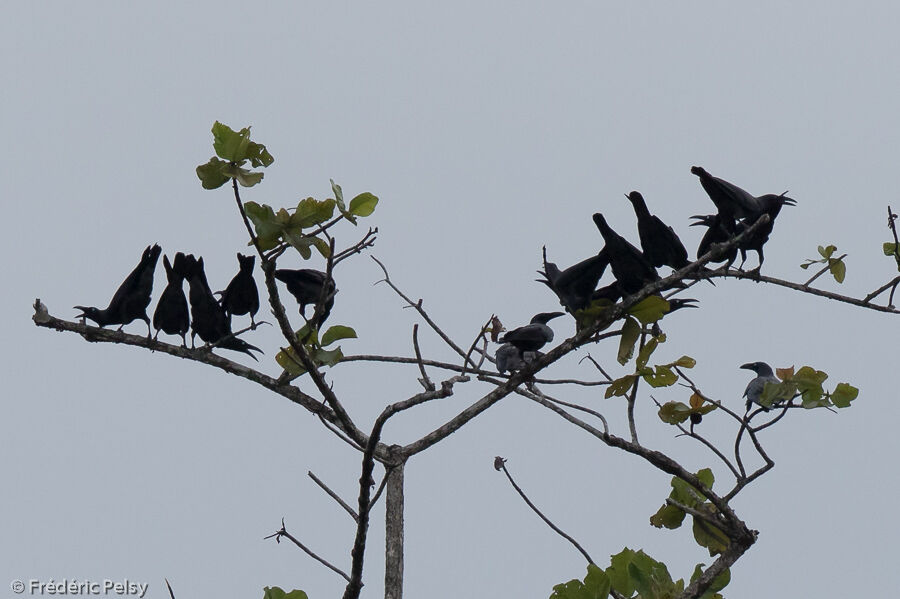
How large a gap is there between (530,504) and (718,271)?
1512 millimetres

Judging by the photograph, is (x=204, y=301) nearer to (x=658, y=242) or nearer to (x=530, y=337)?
(x=530, y=337)

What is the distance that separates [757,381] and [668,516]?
176 centimetres

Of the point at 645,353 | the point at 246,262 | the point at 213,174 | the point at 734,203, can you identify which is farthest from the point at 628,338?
the point at 246,262

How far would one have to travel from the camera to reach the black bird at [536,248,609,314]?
512 centimetres

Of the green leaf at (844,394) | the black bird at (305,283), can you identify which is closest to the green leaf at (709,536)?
the green leaf at (844,394)

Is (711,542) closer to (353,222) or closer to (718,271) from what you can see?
(718,271)

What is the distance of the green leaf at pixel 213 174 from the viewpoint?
4.07 metres

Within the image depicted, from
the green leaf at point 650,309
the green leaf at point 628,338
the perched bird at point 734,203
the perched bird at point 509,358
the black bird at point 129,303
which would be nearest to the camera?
the green leaf at point 650,309

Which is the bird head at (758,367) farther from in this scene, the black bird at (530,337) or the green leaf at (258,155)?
the green leaf at (258,155)

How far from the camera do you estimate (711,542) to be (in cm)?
519

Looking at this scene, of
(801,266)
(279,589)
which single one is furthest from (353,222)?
(801,266)

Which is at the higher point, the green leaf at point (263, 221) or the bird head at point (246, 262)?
the bird head at point (246, 262)

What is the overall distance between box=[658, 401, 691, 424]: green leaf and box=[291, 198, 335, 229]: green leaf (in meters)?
1.95

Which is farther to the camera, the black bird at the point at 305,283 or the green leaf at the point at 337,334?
the black bird at the point at 305,283
